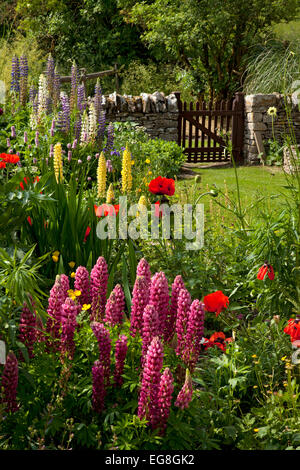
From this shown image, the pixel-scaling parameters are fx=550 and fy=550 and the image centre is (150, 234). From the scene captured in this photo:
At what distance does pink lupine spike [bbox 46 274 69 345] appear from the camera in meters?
2.02

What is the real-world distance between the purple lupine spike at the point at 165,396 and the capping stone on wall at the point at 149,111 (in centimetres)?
811

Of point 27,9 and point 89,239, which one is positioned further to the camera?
point 27,9

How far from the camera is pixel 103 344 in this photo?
6.24 ft

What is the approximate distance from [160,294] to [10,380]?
0.60 metres

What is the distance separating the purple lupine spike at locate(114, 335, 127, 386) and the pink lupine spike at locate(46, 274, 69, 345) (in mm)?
254

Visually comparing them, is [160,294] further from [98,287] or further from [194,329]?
[98,287]

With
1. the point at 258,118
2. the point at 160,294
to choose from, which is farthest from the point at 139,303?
the point at 258,118

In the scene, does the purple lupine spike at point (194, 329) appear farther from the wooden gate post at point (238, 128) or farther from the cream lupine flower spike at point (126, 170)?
the wooden gate post at point (238, 128)

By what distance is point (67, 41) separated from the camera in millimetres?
16641

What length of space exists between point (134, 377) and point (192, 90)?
43.3ft

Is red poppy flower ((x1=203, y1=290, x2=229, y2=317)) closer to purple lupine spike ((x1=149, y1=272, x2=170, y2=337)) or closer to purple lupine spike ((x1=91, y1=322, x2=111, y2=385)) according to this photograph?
purple lupine spike ((x1=149, y1=272, x2=170, y2=337))

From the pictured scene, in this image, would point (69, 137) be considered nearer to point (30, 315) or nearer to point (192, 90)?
point (30, 315)
